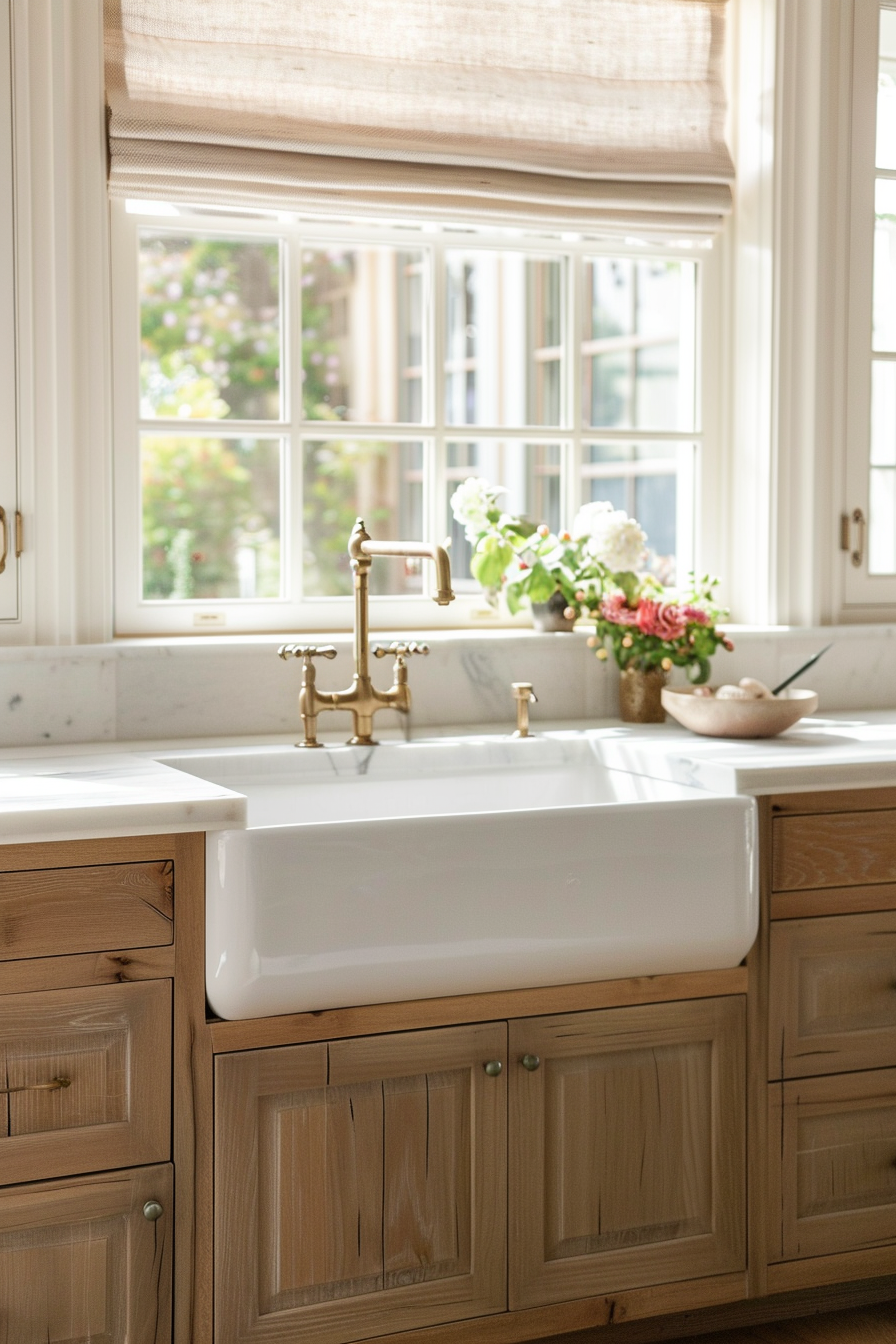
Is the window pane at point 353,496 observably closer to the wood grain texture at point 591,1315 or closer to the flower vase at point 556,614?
the flower vase at point 556,614

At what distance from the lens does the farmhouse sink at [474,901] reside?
160 centimetres

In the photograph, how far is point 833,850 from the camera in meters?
1.96

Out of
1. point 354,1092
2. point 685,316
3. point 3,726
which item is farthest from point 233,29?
point 354,1092

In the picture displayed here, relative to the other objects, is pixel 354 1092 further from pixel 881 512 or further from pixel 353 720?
pixel 881 512

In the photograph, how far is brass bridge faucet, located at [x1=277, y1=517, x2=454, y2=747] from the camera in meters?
2.14

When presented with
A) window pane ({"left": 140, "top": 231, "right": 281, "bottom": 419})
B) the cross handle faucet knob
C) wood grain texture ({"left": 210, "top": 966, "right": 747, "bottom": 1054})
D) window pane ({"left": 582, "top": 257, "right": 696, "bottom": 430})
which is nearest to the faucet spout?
the cross handle faucet knob

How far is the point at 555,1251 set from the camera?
182 cm

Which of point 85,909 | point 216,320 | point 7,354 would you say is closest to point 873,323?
point 7,354

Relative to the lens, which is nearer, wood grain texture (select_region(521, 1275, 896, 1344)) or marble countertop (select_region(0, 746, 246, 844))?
marble countertop (select_region(0, 746, 246, 844))

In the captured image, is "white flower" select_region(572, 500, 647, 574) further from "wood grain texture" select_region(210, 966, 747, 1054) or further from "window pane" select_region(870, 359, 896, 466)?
"wood grain texture" select_region(210, 966, 747, 1054)

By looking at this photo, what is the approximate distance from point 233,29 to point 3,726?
1.22 meters

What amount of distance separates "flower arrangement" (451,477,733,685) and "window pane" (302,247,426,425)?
5490 mm

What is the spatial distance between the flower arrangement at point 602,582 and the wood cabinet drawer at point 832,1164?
75cm

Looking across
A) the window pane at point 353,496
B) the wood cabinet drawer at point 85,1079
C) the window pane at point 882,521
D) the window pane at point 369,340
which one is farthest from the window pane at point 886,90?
the window pane at point 369,340
